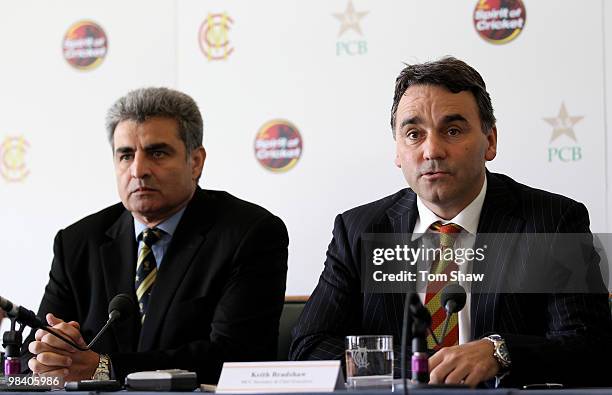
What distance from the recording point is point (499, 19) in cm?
374

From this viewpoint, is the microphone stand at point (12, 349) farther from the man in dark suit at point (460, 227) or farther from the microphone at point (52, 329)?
the man in dark suit at point (460, 227)

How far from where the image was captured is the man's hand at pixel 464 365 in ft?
8.00

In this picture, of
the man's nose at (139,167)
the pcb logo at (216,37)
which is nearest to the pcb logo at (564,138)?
the pcb logo at (216,37)

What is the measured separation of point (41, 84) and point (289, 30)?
45.1 inches

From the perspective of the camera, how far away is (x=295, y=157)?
3990mm

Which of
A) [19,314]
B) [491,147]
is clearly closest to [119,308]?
[19,314]

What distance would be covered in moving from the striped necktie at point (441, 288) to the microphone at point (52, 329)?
2.84ft

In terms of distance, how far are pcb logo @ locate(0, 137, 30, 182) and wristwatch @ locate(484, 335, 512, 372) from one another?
8.03 ft

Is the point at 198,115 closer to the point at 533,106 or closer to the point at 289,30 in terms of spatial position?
the point at 289,30

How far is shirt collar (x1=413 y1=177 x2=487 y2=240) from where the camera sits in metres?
3.09

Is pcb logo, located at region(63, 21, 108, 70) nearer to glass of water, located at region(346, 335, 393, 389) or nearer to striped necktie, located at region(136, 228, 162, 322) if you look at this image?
striped necktie, located at region(136, 228, 162, 322)

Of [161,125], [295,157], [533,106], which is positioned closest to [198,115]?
[161,125]

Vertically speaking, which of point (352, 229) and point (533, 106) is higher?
point (533, 106)

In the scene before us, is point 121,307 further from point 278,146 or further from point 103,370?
point 278,146
